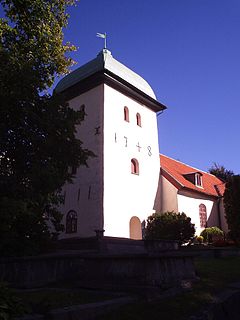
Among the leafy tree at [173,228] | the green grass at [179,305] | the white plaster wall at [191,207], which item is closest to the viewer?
the green grass at [179,305]

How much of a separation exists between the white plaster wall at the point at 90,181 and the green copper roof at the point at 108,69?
1.33m

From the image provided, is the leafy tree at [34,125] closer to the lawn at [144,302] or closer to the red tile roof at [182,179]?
the lawn at [144,302]

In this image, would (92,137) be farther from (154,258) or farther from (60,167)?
(154,258)

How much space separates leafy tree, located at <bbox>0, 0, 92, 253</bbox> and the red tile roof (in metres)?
14.7

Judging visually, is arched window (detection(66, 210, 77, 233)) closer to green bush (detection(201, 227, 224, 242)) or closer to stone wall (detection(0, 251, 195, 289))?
green bush (detection(201, 227, 224, 242))

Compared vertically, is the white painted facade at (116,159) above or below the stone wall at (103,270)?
above

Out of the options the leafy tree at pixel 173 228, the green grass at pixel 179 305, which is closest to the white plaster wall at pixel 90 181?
the leafy tree at pixel 173 228

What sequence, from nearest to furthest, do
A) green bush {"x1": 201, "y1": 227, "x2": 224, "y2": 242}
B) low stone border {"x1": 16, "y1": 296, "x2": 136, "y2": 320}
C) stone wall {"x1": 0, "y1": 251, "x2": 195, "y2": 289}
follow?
low stone border {"x1": 16, "y1": 296, "x2": 136, "y2": 320}
stone wall {"x1": 0, "y1": 251, "x2": 195, "y2": 289}
green bush {"x1": 201, "y1": 227, "x2": 224, "y2": 242}

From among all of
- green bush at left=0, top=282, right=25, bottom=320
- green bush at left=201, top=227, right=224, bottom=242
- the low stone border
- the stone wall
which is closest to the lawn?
the low stone border

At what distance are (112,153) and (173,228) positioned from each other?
647 centimetres

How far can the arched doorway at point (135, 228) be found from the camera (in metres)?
24.6

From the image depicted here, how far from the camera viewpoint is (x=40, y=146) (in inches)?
503

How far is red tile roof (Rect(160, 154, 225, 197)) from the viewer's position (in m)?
27.2

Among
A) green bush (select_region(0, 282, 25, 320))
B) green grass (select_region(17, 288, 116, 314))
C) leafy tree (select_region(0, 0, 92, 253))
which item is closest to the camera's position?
green bush (select_region(0, 282, 25, 320))
